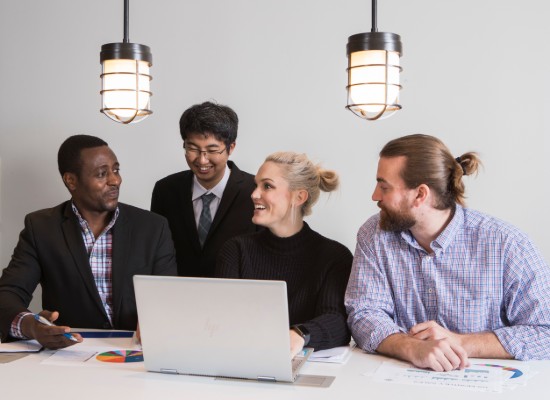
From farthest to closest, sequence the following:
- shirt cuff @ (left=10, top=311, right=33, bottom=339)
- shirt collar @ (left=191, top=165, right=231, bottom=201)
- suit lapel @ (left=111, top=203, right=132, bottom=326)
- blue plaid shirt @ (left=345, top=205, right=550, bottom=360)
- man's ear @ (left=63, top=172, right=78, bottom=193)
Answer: shirt collar @ (left=191, top=165, right=231, bottom=201) → man's ear @ (left=63, top=172, right=78, bottom=193) → suit lapel @ (left=111, top=203, right=132, bottom=326) → shirt cuff @ (left=10, top=311, right=33, bottom=339) → blue plaid shirt @ (left=345, top=205, right=550, bottom=360)

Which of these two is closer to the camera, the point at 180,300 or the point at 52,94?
the point at 180,300

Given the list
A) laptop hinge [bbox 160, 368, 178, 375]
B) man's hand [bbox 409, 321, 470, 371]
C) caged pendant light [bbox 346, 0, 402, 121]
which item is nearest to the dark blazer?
laptop hinge [bbox 160, 368, 178, 375]

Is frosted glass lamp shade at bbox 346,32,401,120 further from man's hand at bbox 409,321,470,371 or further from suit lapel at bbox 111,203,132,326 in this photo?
suit lapel at bbox 111,203,132,326

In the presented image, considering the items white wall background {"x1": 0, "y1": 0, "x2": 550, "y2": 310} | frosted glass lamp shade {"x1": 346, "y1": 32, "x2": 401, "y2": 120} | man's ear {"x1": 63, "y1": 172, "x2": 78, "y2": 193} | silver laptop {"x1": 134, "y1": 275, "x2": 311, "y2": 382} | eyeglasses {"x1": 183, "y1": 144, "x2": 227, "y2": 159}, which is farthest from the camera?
white wall background {"x1": 0, "y1": 0, "x2": 550, "y2": 310}

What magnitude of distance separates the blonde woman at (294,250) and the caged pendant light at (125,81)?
781 millimetres

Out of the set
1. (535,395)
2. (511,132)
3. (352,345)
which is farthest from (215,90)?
(535,395)

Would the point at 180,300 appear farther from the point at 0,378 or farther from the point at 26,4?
Answer: the point at 26,4

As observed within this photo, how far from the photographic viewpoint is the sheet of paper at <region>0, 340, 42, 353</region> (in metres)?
2.53

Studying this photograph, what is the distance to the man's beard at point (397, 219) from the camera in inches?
101

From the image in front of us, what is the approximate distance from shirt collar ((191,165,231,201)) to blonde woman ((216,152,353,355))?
51 cm

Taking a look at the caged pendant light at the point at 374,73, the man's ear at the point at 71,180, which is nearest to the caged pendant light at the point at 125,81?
the caged pendant light at the point at 374,73

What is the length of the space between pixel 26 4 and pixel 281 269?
2.39 meters

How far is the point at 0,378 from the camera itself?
87.4 inches

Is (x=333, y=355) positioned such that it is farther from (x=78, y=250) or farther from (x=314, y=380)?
(x=78, y=250)
